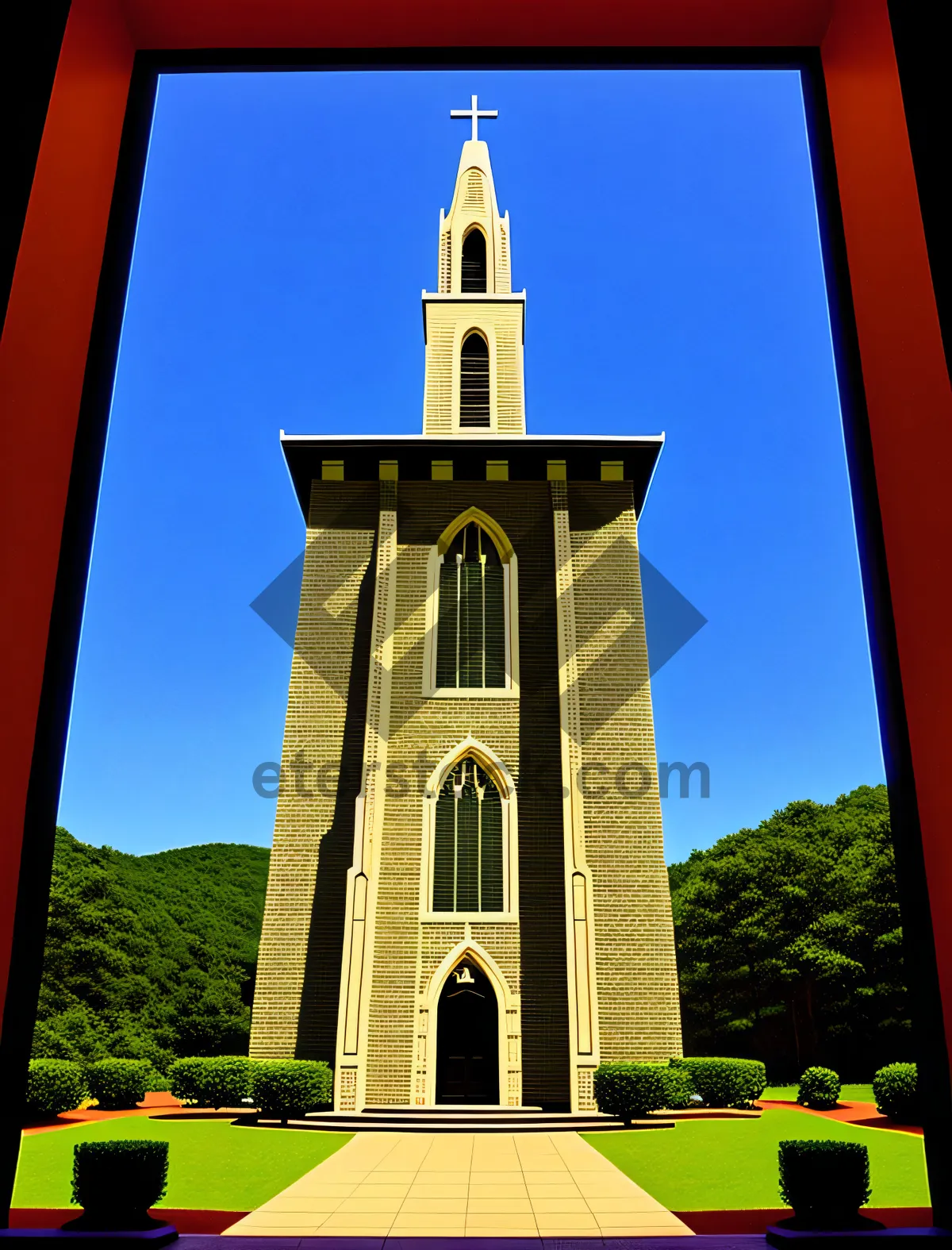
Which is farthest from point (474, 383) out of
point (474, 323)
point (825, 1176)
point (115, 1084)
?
point (825, 1176)

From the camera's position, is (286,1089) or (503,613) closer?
(286,1089)

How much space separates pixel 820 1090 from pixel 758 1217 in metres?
12.9

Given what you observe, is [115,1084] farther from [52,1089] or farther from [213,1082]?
[213,1082]

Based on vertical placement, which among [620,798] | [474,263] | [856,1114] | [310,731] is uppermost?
[474,263]

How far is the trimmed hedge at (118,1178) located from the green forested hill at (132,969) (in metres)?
16.8

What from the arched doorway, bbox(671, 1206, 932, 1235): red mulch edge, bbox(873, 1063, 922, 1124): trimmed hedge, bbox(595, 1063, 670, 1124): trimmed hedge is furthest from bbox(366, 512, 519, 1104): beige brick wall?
bbox(671, 1206, 932, 1235): red mulch edge

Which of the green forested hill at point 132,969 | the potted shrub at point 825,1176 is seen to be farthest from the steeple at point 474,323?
the potted shrub at point 825,1176

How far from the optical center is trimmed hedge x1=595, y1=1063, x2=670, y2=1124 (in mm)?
15742

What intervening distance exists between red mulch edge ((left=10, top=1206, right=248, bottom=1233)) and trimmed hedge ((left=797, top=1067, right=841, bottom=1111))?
14733 millimetres

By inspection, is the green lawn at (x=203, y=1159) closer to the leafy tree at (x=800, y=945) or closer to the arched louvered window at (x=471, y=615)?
the arched louvered window at (x=471, y=615)

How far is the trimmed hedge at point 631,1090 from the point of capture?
1574 cm

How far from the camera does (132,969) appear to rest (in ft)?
96.0

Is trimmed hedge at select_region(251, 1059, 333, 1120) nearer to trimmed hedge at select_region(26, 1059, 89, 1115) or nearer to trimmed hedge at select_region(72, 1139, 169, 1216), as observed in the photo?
trimmed hedge at select_region(26, 1059, 89, 1115)

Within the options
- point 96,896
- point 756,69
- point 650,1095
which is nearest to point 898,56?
point 756,69
